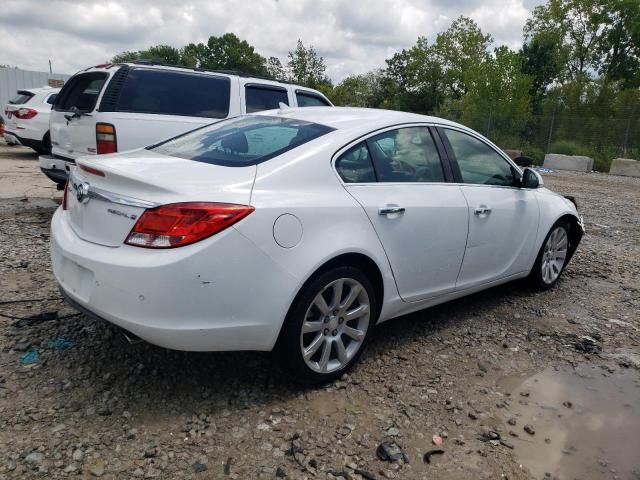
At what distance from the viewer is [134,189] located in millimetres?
2578

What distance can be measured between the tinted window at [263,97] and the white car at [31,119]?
7088mm

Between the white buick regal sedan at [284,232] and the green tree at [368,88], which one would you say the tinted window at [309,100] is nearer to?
the white buick regal sedan at [284,232]

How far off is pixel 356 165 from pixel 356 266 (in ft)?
1.97

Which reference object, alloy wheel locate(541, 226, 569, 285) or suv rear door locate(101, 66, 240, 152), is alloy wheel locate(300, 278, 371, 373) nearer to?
alloy wheel locate(541, 226, 569, 285)

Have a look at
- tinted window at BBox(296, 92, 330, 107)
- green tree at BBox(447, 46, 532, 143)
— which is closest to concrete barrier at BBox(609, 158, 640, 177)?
green tree at BBox(447, 46, 532, 143)

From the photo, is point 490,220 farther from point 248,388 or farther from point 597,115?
point 597,115

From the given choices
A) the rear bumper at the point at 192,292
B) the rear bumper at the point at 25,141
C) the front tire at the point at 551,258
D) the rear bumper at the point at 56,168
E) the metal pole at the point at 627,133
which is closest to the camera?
the rear bumper at the point at 192,292

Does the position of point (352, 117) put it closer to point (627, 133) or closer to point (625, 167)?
point (625, 167)

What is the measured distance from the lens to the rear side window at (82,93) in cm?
608

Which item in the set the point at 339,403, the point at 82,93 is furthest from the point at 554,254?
the point at 82,93

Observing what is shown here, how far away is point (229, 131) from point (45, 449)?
2.08 meters

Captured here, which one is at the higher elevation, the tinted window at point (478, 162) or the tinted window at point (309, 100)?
the tinted window at point (309, 100)

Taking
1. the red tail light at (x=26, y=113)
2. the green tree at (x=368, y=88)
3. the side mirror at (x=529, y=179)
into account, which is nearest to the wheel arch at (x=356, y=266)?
the side mirror at (x=529, y=179)

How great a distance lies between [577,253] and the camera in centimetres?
639
